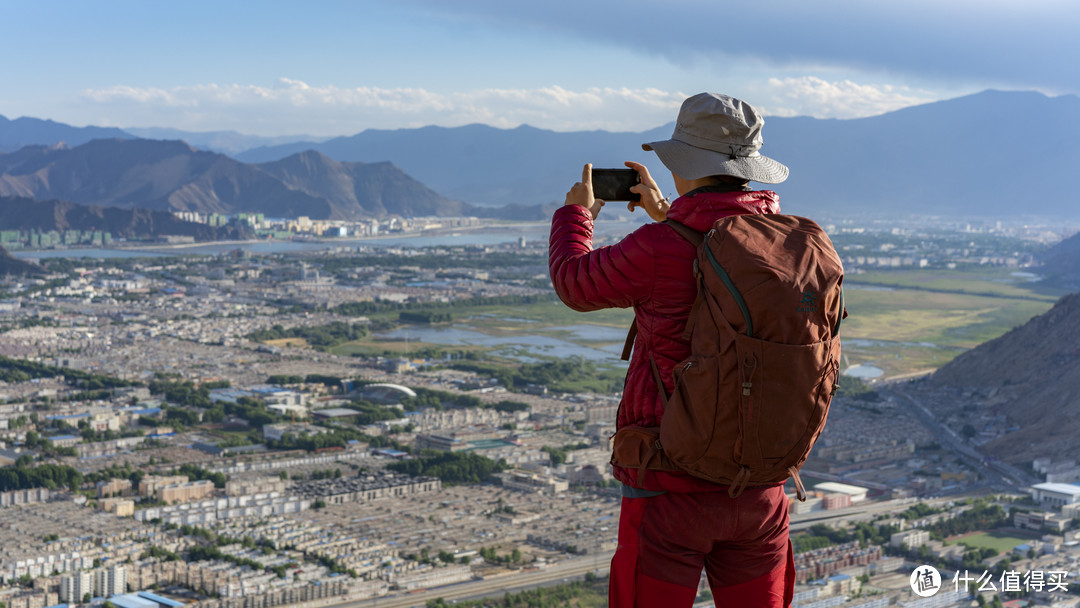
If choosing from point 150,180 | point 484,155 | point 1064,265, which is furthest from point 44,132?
point 1064,265

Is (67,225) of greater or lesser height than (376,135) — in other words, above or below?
below

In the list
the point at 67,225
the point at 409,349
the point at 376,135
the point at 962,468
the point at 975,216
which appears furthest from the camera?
the point at 376,135

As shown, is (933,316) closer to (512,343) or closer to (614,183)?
(512,343)

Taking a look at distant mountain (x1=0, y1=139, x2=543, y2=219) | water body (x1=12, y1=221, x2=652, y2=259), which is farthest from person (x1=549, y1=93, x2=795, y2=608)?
distant mountain (x1=0, y1=139, x2=543, y2=219)

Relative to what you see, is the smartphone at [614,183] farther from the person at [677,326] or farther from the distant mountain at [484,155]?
the distant mountain at [484,155]

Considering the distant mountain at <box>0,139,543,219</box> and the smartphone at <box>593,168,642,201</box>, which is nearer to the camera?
the smartphone at <box>593,168,642,201</box>

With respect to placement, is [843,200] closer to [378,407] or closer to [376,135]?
[376,135]

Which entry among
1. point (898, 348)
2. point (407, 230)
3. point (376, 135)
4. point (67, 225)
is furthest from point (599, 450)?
point (376, 135)

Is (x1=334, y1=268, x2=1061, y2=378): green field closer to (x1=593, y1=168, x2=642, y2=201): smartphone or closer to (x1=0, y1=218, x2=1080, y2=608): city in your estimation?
(x1=0, y1=218, x2=1080, y2=608): city
